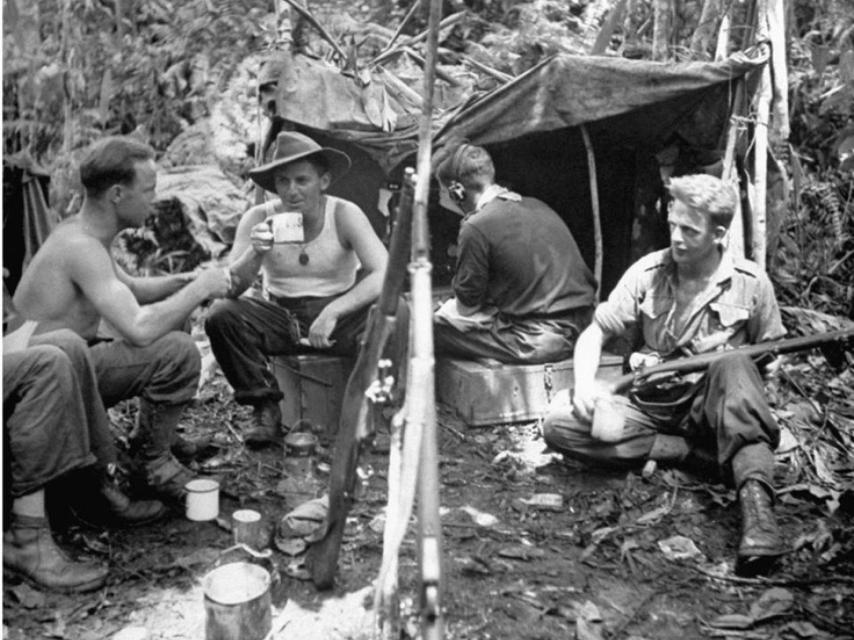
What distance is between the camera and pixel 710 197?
3.88 m

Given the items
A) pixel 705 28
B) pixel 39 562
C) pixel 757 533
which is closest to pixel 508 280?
pixel 757 533

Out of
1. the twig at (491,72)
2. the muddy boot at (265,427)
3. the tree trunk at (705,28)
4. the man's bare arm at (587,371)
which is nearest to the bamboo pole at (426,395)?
the man's bare arm at (587,371)

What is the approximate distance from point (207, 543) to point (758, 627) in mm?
2223

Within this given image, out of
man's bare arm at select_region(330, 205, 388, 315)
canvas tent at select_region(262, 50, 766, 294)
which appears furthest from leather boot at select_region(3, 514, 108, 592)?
canvas tent at select_region(262, 50, 766, 294)

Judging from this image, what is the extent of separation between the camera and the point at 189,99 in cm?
923

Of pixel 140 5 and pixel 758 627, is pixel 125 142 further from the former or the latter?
pixel 140 5

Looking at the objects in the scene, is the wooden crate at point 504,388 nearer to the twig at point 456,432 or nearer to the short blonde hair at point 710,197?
the twig at point 456,432

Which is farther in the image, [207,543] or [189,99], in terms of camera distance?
[189,99]

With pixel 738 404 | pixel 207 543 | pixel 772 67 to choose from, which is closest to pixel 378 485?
pixel 207 543

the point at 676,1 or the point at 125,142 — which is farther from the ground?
the point at 676,1

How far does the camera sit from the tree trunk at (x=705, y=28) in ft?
20.6

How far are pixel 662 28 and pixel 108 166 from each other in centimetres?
503

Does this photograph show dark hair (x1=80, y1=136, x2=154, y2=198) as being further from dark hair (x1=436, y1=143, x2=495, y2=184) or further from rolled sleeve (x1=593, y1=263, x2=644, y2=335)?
rolled sleeve (x1=593, y1=263, x2=644, y2=335)

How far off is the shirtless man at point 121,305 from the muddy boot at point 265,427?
0.62 metres
